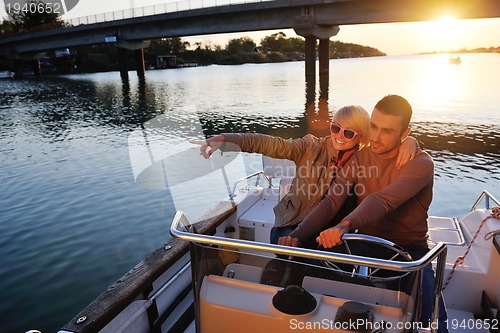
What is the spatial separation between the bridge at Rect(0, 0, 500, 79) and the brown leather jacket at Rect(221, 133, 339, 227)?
24.7m

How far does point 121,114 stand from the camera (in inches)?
1030

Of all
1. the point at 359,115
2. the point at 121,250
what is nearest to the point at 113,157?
the point at 121,250

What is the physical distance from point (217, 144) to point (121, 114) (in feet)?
80.7

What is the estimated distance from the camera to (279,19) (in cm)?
3020

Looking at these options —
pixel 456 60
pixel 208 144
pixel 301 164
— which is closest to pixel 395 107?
pixel 301 164

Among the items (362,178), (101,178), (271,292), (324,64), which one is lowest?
(101,178)

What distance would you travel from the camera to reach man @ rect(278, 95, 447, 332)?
9.29 feet

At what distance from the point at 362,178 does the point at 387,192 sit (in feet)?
1.38

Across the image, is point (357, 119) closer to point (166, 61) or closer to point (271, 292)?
point (271, 292)

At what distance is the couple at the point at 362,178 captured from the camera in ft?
9.36

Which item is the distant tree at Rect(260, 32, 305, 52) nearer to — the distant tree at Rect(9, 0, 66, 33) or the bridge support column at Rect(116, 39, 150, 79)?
the distant tree at Rect(9, 0, 66, 33)

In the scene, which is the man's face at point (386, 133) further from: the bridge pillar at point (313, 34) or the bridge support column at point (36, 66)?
the bridge support column at point (36, 66)

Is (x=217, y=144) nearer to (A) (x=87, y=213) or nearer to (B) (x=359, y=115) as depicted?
(B) (x=359, y=115)

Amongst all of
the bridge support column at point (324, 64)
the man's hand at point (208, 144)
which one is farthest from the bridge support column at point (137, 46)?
the man's hand at point (208, 144)
